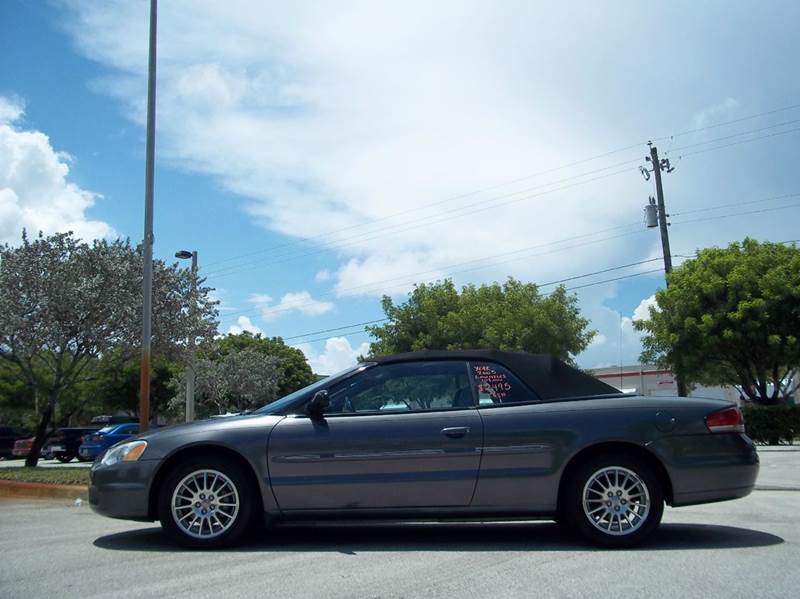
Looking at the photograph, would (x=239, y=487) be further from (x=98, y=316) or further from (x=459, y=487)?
(x=98, y=316)

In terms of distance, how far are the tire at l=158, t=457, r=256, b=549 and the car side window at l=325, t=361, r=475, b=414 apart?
0.85 metres

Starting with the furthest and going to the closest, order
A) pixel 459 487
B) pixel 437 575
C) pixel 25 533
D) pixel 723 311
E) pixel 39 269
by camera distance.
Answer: pixel 723 311 → pixel 39 269 → pixel 25 533 → pixel 459 487 → pixel 437 575

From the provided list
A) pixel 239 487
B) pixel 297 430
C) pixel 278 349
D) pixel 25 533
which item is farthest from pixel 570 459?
pixel 278 349

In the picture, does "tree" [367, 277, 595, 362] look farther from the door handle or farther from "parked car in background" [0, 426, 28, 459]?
the door handle

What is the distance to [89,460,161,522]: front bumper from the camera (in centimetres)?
585

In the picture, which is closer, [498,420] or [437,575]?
[437,575]

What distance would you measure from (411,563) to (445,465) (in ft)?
2.48

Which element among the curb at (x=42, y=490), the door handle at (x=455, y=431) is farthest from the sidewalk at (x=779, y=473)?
the curb at (x=42, y=490)

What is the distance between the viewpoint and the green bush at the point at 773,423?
25.5 m

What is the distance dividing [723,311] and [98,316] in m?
19.4

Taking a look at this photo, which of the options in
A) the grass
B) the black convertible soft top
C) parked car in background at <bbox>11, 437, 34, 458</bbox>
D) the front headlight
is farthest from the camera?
parked car in background at <bbox>11, 437, 34, 458</bbox>

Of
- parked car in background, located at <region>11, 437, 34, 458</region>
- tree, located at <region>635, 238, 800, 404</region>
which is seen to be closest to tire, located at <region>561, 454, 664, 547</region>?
tree, located at <region>635, 238, 800, 404</region>

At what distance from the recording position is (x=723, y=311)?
26.0 m

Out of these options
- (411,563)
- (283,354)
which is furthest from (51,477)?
(283,354)
